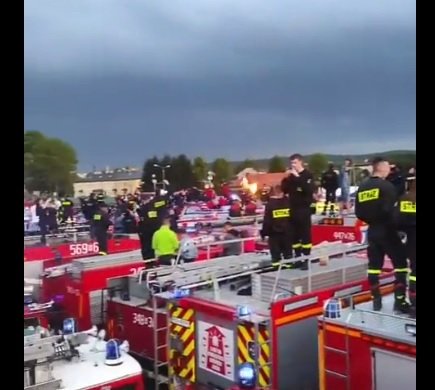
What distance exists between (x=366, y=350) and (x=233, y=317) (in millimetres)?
1177

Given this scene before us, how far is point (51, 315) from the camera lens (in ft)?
21.7

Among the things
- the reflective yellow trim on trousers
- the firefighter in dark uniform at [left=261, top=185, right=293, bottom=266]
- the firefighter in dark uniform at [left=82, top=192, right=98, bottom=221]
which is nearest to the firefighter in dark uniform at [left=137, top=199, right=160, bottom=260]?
the firefighter in dark uniform at [left=261, top=185, right=293, bottom=266]

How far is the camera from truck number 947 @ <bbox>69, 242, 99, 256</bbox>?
10164 mm

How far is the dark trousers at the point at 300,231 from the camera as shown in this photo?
6164 millimetres

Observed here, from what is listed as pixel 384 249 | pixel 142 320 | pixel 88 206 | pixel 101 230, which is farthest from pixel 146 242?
pixel 88 206

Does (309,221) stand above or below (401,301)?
above

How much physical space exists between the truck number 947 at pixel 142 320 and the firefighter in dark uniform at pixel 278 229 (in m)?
1.41

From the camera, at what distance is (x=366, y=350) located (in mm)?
3789

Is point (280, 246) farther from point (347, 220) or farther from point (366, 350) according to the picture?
point (347, 220)

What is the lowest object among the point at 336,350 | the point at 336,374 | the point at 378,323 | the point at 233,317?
the point at 336,374
